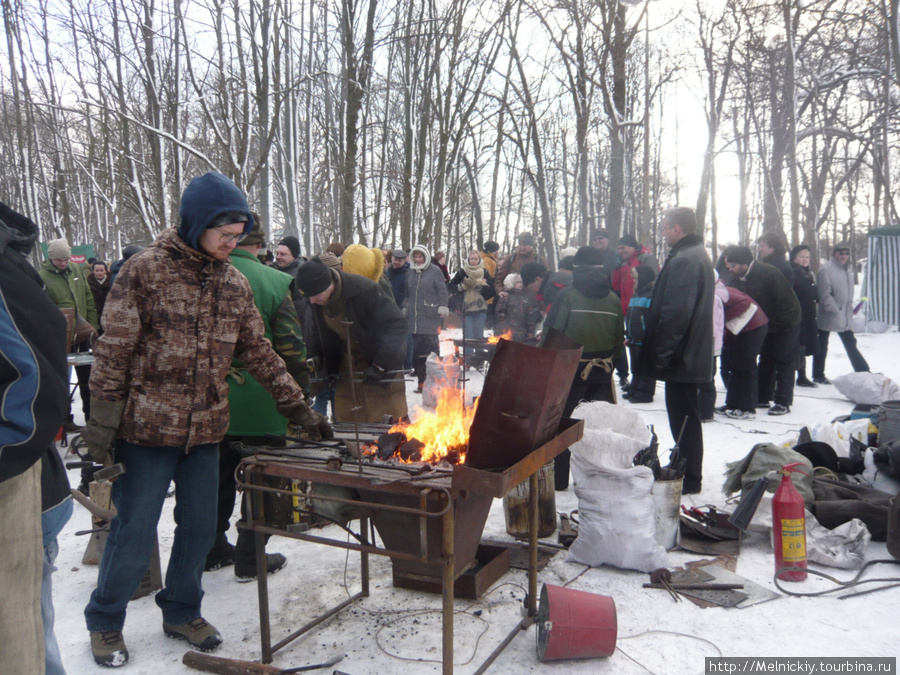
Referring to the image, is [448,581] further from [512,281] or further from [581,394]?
[512,281]

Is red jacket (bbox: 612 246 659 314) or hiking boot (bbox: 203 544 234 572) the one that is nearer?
hiking boot (bbox: 203 544 234 572)

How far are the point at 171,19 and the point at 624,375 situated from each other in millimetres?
9041

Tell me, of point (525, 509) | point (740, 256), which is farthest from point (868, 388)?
point (525, 509)

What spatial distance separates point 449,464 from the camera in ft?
9.31

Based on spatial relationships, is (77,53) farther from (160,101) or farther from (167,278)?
(167,278)

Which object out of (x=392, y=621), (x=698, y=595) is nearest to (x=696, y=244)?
(x=698, y=595)

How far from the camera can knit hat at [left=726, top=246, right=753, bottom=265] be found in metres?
7.77

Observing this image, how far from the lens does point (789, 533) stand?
3701mm

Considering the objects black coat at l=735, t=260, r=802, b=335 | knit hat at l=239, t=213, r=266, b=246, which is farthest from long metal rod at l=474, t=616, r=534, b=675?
black coat at l=735, t=260, r=802, b=335

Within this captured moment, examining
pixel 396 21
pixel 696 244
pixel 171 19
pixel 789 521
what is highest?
pixel 396 21

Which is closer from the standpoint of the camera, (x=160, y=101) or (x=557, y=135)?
(x=160, y=101)

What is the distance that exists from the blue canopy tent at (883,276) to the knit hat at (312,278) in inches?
448

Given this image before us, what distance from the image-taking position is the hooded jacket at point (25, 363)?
1.57 m

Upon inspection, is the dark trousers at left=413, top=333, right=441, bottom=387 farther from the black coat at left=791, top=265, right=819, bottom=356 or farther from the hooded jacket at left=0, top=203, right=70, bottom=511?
the hooded jacket at left=0, top=203, right=70, bottom=511
